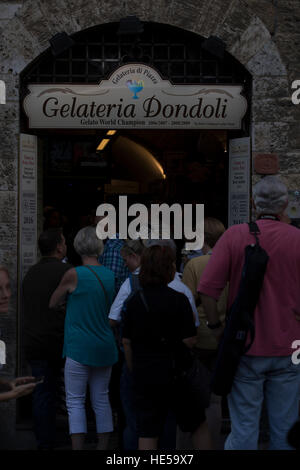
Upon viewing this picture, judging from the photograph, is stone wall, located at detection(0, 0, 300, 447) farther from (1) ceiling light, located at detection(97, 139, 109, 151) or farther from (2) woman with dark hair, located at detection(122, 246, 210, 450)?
(1) ceiling light, located at detection(97, 139, 109, 151)

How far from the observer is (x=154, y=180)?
11836 mm

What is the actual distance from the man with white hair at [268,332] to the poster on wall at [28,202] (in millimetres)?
3241

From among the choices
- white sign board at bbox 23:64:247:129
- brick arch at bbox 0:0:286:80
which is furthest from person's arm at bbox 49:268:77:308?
brick arch at bbox 0:0:286:80

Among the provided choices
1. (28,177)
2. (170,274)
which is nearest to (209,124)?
(28,177)

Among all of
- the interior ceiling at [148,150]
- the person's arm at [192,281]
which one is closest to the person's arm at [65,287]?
the person's arm at [192,281]

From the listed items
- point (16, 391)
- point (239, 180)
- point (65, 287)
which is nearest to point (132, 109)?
point (239, 180)

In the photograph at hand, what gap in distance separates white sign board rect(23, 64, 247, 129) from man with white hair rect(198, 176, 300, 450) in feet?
10.2

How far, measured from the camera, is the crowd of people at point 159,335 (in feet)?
14.3

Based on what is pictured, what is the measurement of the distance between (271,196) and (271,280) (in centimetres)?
51

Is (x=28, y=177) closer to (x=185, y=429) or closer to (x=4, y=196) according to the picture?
(x=4, y=196)

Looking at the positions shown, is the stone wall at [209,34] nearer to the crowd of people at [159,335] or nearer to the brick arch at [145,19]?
the brick arch at [145,19]

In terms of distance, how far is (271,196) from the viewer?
4500 millimetres

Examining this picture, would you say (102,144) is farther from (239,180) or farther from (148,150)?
(239,180)

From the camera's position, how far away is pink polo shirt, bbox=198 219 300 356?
432 cm
